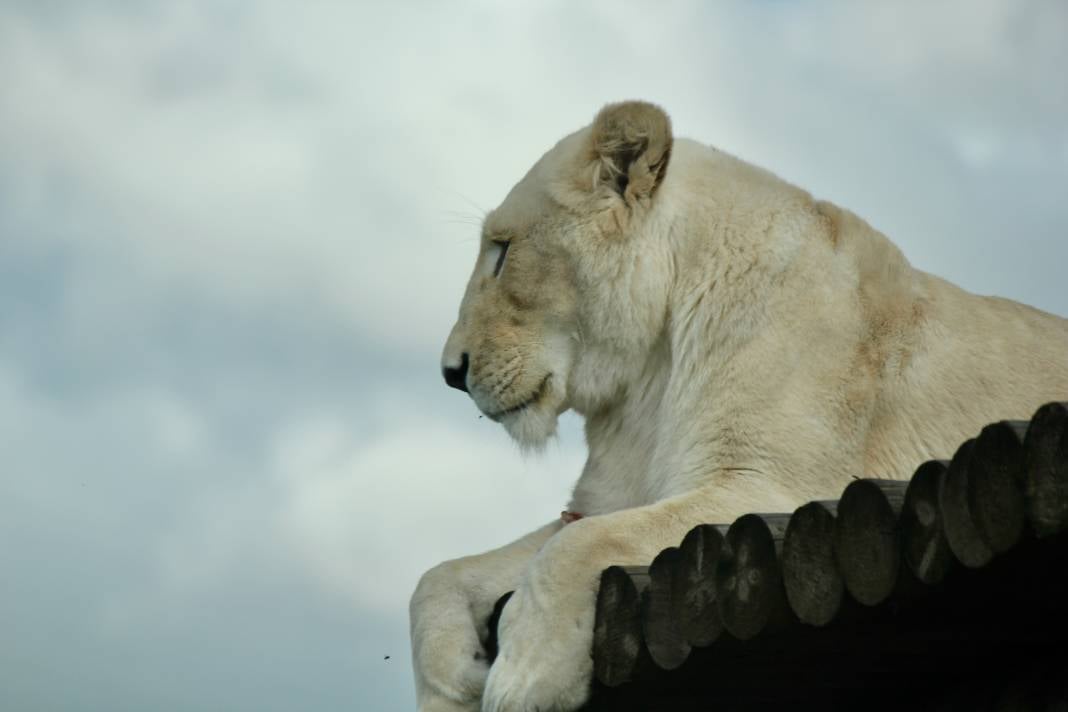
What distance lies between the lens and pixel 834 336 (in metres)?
4.43

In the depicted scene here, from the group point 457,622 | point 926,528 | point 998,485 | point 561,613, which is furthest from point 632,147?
point 998,485

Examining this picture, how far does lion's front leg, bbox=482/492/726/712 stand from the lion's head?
3.11 feet

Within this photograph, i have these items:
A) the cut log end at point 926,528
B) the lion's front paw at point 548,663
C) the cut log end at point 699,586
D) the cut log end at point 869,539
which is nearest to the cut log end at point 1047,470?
the cut log end at point 926,528

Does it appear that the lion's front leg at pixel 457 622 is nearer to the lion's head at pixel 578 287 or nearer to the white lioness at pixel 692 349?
the white lioness at pixel 692 349

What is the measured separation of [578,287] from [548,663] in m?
1.59

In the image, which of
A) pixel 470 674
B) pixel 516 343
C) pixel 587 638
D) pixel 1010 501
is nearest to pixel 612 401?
pixel 516 343

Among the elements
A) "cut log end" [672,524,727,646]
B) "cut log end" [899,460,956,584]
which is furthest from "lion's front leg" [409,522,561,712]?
"cut log end" [899,460,956,584]

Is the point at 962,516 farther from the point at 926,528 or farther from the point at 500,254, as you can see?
the point at 500,254

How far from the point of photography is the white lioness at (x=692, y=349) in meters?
4.25

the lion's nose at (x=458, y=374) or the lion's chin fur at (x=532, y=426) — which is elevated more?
the lion's nose at (x=458, y=374)

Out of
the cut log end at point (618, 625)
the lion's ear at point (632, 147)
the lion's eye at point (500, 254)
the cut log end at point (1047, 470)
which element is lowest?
the cut log end at point (1047, 470)

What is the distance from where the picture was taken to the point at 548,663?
11.5 feet

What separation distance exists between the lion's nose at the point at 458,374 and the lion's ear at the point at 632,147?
722mm

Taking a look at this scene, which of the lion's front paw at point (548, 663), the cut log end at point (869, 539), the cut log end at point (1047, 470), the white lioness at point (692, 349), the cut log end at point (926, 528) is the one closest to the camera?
the cut log end at point (1047, 470)
